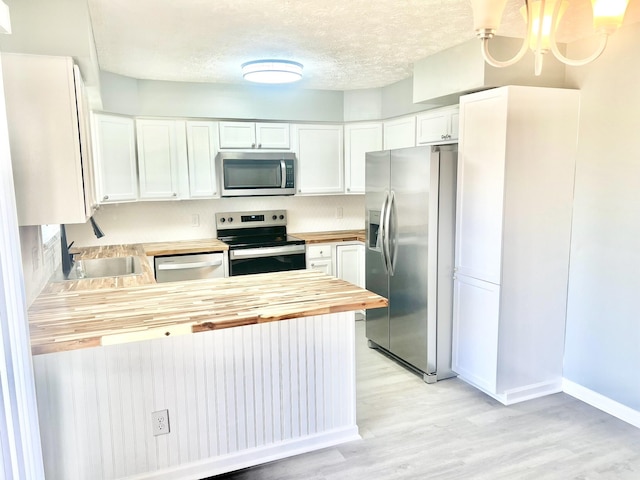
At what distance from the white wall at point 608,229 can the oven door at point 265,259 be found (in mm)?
2525

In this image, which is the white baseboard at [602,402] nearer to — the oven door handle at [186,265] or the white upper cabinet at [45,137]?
the oven door handle at [186,265]

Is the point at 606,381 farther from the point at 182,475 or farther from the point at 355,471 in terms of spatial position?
the point at 182,475

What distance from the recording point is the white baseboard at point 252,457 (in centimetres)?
225

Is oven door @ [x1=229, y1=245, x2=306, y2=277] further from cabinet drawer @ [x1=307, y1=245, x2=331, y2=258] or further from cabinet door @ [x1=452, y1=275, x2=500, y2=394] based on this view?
cabinet door @ [x1=452, y1=275, x2=500, y2=394]

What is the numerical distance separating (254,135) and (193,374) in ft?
9.59

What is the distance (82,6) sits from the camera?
2.21 m

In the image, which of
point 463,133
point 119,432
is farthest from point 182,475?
point 463,133

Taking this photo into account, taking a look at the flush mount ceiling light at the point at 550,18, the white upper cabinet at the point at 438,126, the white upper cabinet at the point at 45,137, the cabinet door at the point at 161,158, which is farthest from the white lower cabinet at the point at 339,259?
the flush mount ceiling light at the point at 550,18

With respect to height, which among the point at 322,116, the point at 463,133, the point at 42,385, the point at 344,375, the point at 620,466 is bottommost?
the point at 620,466

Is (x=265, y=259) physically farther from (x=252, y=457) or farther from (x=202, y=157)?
(x=252, y=457)

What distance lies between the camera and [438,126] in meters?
3.85

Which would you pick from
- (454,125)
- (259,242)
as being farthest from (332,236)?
(454,125)

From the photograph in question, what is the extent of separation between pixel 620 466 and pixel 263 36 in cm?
329

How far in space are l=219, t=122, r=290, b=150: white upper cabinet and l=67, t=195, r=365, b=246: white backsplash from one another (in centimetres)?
65
